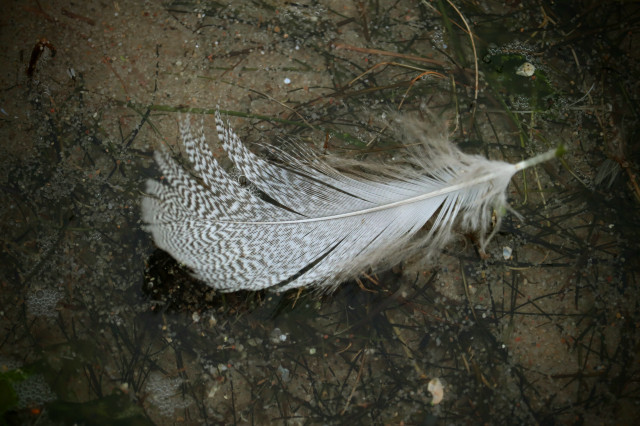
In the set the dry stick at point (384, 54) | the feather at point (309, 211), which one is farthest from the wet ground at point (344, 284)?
the feather at point (309, 211)

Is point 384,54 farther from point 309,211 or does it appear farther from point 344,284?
point 344,284

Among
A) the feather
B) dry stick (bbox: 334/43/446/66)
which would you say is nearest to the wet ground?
dry stick (bbox: 334/43/446/66)

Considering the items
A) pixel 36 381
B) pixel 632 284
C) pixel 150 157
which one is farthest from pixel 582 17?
pixel 36 381

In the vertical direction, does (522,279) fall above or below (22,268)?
below

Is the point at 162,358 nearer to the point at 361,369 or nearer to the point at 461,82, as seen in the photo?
the point at 361,369

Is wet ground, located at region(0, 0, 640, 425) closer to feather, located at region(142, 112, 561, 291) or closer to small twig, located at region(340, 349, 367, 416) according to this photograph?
small twig, located at region(340, 349, 367, 416)

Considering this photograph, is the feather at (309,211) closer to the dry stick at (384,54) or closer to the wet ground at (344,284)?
the wet ground at (344,284)
